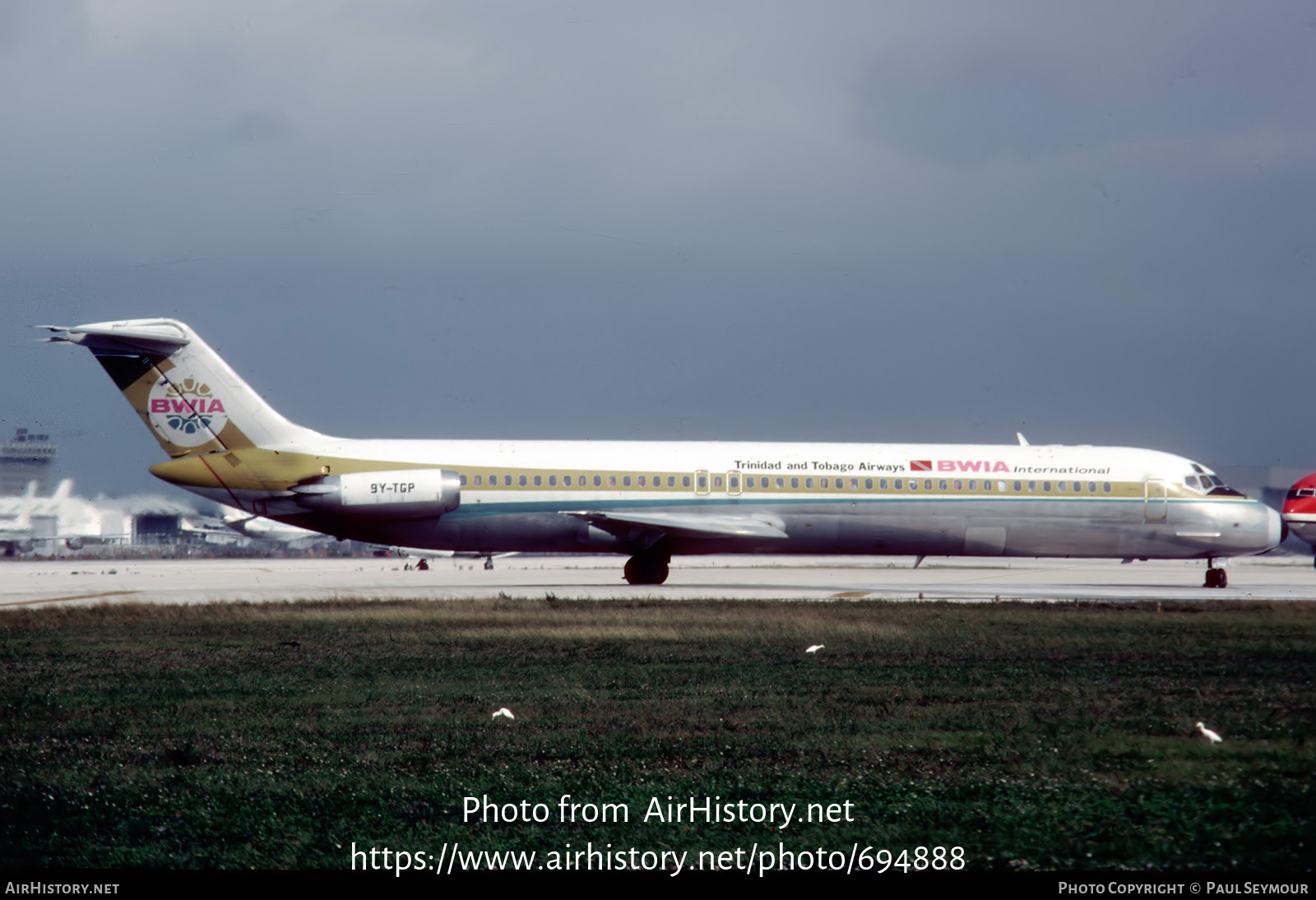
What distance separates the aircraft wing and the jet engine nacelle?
10.9ft

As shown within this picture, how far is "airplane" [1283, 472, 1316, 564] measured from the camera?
4891 centimetres

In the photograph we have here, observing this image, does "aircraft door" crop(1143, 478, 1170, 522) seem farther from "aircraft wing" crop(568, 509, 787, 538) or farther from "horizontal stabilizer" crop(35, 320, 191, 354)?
"horizontal stabilizer" crop(35, 320, 191, 354)

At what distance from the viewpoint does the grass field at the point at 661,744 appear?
22.2ft

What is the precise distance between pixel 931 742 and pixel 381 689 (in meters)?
5.70

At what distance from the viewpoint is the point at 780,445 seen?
114ft

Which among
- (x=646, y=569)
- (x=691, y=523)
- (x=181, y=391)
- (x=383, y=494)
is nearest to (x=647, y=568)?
(x=646, y=569)

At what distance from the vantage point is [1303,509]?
49.1 metres

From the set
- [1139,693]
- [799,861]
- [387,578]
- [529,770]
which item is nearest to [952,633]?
[1139,693]

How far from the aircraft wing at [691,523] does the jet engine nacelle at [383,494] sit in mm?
3321

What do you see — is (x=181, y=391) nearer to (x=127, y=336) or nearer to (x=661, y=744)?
(x=127, y=336)

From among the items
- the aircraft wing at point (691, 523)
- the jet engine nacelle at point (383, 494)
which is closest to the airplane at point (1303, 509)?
the aircraft wing at point (691, 523)

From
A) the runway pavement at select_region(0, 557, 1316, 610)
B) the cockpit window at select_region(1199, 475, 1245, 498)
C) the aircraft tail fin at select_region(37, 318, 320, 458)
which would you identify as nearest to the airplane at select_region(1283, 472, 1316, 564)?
the runway pavement at select_region(0, 557, 1316, 610)

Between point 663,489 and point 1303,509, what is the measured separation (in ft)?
94.2

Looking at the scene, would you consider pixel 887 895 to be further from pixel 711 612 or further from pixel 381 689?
pixel 711 612
